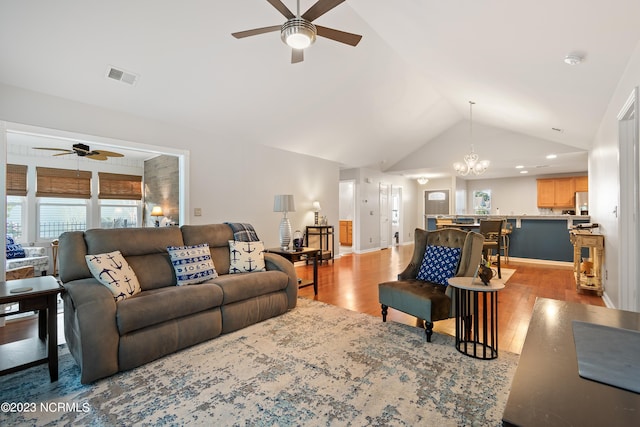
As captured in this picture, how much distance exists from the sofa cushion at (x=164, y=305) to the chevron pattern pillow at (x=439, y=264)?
6.85 ft

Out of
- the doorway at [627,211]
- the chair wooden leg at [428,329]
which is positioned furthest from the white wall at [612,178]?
the chair wooden leg at [428,329]

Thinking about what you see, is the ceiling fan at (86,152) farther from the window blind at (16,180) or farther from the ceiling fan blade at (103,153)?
the window blind at (16,180)

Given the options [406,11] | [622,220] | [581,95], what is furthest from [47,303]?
[581,95]

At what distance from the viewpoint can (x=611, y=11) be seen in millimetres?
1954

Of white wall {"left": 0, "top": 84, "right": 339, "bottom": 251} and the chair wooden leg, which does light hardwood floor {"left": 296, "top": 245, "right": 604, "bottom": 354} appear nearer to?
the chair wooden leg

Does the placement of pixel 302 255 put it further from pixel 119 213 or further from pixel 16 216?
pixel 16 216

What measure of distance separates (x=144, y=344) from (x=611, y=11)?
3.95 metres

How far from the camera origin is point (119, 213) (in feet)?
23.4

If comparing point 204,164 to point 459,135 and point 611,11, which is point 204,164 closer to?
A: point 611,11

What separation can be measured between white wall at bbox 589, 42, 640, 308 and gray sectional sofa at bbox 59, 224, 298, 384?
3.30 m

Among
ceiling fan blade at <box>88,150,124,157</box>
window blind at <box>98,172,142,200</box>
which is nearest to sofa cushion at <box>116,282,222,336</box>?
ceiling fan blade at <box>88,150,124,157</box>

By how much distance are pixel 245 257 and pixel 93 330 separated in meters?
1.63

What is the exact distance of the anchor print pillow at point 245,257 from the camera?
349cm

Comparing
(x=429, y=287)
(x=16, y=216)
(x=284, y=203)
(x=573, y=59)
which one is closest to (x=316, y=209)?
(x=284, y=203)
